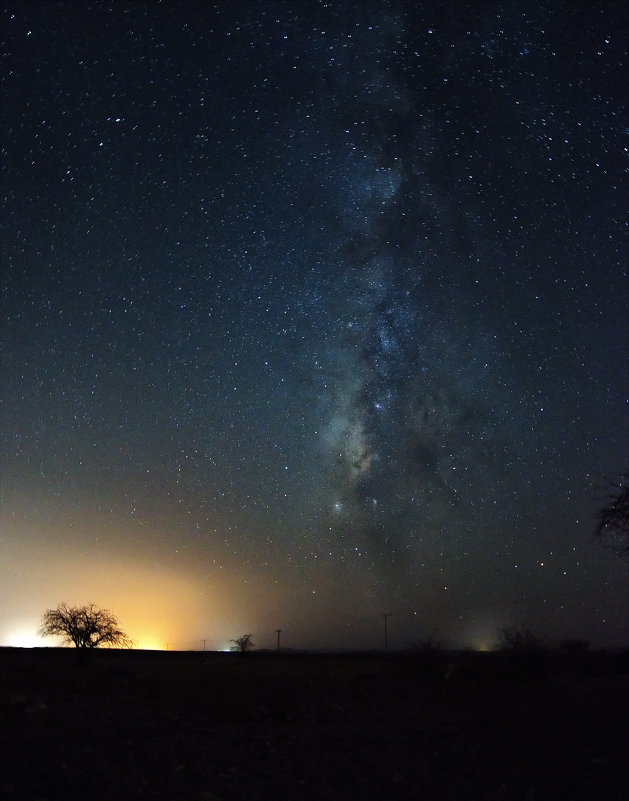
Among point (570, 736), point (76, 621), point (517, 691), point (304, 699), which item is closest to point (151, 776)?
point (570, 736)

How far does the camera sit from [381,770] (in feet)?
36.4

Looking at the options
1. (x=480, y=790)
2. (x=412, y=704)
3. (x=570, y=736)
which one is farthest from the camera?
(x=412, y=704)

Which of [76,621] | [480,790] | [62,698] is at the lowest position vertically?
[480,790]

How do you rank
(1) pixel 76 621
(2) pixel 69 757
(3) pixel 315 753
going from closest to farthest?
(2) pixel 69 757, (3) pixel 315 753, (1) pixel 76 621

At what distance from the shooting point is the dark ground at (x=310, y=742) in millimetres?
9641

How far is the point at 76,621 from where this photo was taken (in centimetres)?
3794

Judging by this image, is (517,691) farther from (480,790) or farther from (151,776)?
(151,776)

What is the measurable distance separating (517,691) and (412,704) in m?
4.42

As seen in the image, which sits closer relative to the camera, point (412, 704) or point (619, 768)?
point (619, 768)

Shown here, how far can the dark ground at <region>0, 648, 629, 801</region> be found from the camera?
9641 mm

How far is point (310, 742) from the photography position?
43.5 feet

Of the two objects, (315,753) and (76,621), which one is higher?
(76,621)

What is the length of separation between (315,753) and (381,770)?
5.25 ft

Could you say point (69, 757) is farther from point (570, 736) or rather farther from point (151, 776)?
point (570, 736)
